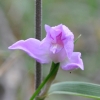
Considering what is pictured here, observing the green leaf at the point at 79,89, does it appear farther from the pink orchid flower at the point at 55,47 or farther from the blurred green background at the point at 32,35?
the blurred green background at the point at 32,35

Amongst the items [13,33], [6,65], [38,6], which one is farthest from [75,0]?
[38,6]

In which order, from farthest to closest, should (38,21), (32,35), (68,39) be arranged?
(32,35), (38,21), (68,39)

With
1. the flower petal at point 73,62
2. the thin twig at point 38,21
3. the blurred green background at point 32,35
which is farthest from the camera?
the blurred green background at point 32,35

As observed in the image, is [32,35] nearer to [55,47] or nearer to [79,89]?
[79,89]

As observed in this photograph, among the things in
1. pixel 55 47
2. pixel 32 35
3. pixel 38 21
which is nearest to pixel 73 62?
pixel 55 47

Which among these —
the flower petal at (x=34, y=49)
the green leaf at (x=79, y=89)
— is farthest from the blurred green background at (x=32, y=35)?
the flower petal at (x=34, y=49)

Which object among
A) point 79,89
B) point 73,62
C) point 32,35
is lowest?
point 32,35

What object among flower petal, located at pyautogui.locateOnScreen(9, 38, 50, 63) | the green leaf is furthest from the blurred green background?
flower petal, located at pyautogui.locateOnScreen(9, 38, 50, 63)
